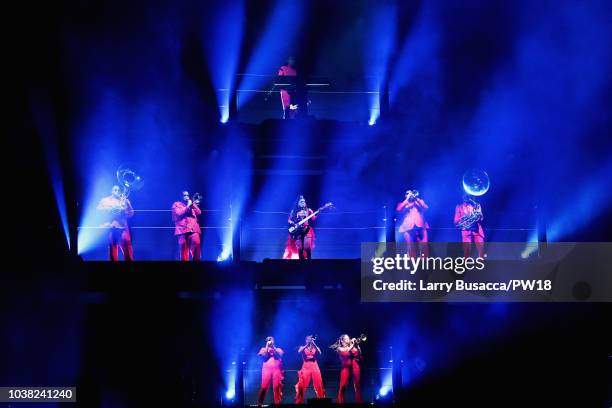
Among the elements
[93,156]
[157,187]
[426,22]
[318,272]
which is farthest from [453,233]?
[93,156]

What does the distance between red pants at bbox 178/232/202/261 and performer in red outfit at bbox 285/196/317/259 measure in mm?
1489

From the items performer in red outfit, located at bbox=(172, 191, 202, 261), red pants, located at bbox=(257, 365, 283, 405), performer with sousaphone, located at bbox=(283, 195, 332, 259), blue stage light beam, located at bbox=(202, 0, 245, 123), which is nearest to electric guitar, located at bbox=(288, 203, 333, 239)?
performer with sousaphone, located at bbox=(283, 195, 332, 259)

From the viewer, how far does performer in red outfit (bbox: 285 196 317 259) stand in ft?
49.9

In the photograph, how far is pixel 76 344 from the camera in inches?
583

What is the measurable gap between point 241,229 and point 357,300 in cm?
241

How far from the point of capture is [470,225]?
49.2 feet

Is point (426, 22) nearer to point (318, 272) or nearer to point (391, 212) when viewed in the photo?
point (391, 212)

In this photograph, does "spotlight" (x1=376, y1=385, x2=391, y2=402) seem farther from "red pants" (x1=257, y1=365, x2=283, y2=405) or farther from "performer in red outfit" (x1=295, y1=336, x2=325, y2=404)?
"red pants" (x1=257, y1=365, x2=283, y2=405)

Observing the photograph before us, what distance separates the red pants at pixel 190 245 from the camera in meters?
15.1

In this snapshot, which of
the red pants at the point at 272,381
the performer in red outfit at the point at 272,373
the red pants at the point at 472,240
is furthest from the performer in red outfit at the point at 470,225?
the red pants at the point at 272,381

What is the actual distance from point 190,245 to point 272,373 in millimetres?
Answer: 2481

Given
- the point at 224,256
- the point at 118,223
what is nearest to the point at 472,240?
the point at 224,256

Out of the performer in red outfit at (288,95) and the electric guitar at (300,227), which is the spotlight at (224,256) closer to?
the electric guitar at (300,227)

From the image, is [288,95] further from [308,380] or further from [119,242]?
[308,380]
